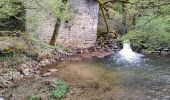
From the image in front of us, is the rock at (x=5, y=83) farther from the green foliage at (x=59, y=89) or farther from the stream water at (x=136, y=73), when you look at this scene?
the stream water at (x=136, y=73)

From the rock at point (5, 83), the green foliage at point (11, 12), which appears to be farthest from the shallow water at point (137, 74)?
the green foliage at point (11, 12)

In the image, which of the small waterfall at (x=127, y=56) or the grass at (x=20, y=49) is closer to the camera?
the grass at (x=20, y=49)

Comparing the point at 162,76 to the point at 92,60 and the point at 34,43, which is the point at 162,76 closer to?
the point at 92,60

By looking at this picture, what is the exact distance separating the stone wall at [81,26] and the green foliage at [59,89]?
8.40m

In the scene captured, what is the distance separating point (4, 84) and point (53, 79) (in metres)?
1.91

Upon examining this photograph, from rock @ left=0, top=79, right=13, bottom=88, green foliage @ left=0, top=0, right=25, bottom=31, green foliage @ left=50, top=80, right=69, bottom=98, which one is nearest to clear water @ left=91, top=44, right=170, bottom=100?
green foliage @ left=50, top=80, right=69, bottom=98

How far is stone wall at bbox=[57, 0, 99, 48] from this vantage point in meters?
20.2

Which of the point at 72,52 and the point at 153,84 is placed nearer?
the point at 153,84

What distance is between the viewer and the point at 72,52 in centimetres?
1938

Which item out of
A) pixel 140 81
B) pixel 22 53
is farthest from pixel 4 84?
pixel 140 81

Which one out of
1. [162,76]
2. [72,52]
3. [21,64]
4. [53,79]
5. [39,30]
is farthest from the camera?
[72,52]

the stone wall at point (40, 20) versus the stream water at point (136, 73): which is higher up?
the stone wall at point (40, 20)

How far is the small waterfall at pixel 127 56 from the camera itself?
17372mm

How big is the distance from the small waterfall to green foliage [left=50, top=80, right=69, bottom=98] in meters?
5.82
